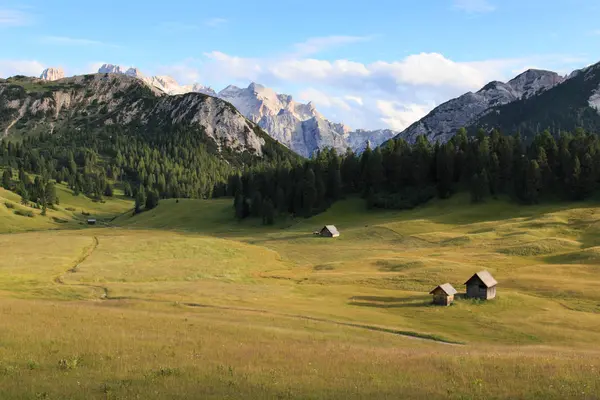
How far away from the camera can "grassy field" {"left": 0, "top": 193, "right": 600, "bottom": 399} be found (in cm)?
2070

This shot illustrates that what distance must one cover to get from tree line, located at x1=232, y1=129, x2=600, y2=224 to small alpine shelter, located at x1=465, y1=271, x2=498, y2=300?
85204 mm

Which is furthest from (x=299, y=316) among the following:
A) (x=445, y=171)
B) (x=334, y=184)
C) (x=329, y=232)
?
(x=334, y=184)

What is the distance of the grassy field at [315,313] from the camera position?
20703 millimetres

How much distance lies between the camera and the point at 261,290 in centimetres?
6438

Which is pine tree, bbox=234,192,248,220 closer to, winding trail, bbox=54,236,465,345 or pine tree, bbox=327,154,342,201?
pine tree, bbox=327,154,342,201

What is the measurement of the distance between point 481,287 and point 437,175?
102 m

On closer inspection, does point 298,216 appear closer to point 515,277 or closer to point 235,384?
point 515,277

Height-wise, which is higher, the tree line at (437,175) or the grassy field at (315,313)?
the tree line at (437,175)

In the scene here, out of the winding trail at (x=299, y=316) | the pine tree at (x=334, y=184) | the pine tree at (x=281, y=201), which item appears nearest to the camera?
the winding trail at (x=299, y=316)

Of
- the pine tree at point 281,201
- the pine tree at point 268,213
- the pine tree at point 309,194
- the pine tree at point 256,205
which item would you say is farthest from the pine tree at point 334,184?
the pine tree at point 256,205

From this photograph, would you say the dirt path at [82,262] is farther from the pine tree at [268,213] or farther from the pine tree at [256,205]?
the pine tree at [256,205]

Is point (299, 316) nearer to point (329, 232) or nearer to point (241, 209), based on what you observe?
point (329, 232)

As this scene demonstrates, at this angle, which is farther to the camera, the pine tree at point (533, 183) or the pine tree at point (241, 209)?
the pine tree at point (241, 209)

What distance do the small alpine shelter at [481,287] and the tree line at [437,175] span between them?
280ft
